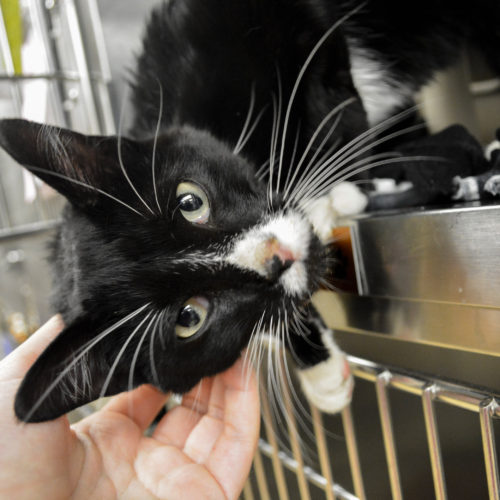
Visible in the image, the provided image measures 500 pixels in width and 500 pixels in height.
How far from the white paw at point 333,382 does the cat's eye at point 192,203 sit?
11.5 inches

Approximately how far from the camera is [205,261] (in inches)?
22.4

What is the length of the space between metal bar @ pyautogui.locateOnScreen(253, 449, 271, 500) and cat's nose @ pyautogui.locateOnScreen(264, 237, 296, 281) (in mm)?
457

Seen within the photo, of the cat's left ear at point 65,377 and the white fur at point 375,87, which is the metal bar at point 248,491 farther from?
the white fur at point 375,87

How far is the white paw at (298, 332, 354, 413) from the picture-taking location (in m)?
0.68

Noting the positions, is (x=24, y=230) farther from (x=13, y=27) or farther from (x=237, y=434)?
(x=237, y=434)

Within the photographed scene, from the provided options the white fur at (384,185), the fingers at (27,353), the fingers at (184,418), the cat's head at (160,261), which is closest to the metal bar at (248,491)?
the fingers at (184,418)

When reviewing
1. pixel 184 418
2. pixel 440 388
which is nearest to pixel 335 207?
pixel 440 388

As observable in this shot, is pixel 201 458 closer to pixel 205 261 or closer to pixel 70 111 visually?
pixel 205 261

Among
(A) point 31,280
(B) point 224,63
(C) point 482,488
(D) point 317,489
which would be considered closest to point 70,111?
(A) point 31,280

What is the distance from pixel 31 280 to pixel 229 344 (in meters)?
1.03

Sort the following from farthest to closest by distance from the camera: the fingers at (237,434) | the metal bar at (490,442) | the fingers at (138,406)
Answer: the fingers at (138,406) < the fingers at (237,434) < the metal bar at (490,442)

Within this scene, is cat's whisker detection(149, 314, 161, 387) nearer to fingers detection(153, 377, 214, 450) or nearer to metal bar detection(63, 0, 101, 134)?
fingers detection(153, 377, 214, 450)

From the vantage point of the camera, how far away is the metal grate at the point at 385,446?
1.49ft

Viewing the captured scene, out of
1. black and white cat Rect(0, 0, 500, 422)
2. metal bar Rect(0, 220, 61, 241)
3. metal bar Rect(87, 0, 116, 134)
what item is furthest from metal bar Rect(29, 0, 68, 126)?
black and white cat Rect(0, 0, 500, 422)
